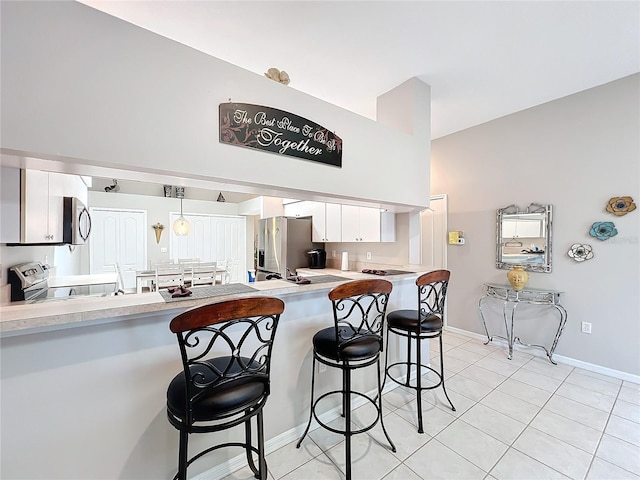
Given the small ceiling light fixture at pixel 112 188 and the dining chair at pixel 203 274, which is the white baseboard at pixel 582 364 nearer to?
the dining chair at pixel 203 274

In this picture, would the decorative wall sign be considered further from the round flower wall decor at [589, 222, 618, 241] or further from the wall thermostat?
the round flower wall decor at [589, 222, 618, 241]

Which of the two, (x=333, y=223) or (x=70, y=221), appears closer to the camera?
(x=70, y=221)

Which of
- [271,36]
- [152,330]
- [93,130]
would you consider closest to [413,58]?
[271,36]

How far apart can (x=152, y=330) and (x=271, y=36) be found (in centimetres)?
233

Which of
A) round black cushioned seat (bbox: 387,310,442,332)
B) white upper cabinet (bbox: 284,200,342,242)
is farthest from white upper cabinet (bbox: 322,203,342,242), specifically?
round black cushioned seat (bbox: 387,310,442,332)

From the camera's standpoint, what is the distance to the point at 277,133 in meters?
1.81

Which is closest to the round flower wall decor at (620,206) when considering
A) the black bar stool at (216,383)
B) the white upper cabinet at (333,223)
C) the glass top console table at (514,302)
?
the glass top console table at (514,302)

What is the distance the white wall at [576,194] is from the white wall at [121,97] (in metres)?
3.09

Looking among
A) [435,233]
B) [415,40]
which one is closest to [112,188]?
[415,40]

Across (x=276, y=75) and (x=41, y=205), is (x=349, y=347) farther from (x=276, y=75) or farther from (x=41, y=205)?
(x=41, y=205)

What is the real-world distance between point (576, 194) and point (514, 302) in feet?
4.64

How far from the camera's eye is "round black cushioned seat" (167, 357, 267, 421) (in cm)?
114

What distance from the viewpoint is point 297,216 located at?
4.66 metres

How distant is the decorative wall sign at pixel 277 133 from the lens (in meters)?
1.63
